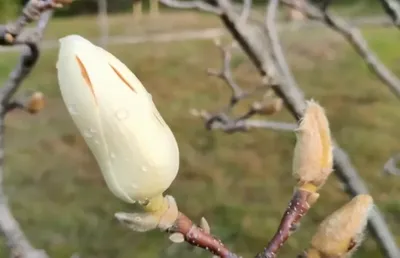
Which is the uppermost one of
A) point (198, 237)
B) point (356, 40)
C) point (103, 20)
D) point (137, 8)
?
point (198, 237)

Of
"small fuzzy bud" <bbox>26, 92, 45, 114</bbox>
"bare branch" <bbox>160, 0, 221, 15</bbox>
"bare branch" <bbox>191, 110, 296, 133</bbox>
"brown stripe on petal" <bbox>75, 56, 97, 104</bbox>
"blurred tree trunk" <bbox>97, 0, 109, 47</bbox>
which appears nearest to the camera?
"brown stripe on petal" <bbox>75, 56, 97, 104</bbox>

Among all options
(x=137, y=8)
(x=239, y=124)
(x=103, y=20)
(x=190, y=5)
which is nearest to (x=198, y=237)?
(x=190, y=5)

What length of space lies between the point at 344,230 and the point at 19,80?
0.28m

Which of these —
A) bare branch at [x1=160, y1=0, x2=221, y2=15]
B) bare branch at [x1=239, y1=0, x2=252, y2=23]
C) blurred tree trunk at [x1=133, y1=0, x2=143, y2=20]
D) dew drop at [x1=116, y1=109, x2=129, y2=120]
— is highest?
dew drop at [x1=116, y1=109, x2=129, y2=120]

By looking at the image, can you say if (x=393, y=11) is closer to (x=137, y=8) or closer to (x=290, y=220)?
(x=290, y=220)

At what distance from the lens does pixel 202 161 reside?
1.64 m

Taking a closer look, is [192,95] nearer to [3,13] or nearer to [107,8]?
[107,8]

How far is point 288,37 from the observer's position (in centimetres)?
264

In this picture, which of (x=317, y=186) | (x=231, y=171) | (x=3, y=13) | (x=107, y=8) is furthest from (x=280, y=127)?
(x=107, y=8)

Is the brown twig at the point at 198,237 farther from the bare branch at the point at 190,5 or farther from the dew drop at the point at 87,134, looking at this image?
the bare branch at the point at 190,5

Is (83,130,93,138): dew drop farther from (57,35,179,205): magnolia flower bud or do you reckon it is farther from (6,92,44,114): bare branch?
(6,92,44,114): bare branch

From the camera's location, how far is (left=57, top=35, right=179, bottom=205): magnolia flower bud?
0.78ft

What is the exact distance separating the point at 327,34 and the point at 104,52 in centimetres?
249

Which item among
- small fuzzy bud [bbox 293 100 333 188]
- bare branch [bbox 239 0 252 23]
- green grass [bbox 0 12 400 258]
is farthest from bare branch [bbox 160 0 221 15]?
green grass [bbox 0 12 400 258]
